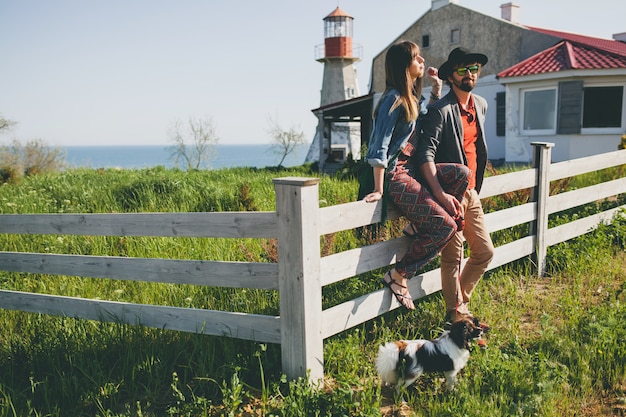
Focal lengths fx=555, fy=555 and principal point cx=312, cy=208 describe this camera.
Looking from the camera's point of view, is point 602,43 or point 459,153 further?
point 602,43

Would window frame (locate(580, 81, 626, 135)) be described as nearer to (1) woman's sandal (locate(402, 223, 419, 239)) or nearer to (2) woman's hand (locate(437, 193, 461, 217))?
(1) woman's sandal (locate(402, 223, 419, 239))

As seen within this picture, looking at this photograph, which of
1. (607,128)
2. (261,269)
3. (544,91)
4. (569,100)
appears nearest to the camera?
(261,269)

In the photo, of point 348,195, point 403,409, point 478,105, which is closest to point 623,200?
point 348,195

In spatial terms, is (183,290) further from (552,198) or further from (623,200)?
(623,200)

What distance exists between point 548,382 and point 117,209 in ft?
25.3

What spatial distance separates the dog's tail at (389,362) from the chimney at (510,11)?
84.5 feet

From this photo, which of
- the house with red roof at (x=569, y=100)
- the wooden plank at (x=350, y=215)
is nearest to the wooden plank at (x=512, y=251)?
the wooden plank at (x=350, y=215)

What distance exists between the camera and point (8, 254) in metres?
4.87

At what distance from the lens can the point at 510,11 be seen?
25781 mm

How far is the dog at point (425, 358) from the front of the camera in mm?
3508

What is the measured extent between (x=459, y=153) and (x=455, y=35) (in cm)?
2304

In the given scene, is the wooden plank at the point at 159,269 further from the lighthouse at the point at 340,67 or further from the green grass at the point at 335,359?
the lighthouse at the point at 340,67

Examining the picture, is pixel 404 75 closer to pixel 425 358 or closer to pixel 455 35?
pixel 425 358

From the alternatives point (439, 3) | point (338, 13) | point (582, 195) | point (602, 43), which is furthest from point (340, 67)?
point (582, 195)
